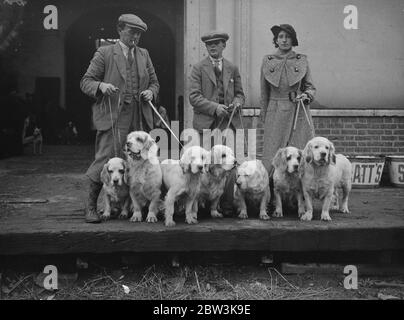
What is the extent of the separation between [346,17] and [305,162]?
4.04 meters

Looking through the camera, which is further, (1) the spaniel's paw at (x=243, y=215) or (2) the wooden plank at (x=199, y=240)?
(1) the spaniel's paw at (x=243, y=215)

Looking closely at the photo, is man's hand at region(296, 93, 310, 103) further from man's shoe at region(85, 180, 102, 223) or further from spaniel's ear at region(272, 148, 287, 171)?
man's shoe at region(85, 180, 102, 223)

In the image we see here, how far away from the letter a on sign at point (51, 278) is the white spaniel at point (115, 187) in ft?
2.44

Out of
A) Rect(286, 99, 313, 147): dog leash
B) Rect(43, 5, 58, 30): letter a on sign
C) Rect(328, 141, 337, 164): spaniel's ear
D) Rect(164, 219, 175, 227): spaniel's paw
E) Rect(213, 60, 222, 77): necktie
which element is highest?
Rect(43, 5, 58, 30): letter a on sign

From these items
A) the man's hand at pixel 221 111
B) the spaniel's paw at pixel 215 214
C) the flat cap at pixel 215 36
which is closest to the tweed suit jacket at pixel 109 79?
the flat cap at pixel 215 36

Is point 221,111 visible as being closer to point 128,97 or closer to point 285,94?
point 285,94

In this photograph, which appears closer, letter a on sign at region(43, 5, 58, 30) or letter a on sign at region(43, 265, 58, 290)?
letter a on sign at region(43, 265, 58, 290)

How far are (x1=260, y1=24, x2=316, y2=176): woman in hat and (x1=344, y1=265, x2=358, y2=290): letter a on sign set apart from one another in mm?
1426

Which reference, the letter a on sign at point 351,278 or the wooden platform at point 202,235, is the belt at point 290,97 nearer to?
the wooden platform at point 202,235

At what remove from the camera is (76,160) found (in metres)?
11.9

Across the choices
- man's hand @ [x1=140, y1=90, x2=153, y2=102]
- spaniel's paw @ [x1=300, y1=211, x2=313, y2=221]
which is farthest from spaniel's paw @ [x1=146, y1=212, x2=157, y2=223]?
Result: spaniel's paw @ [x1=300, y1=211, x2=313, y2=221]

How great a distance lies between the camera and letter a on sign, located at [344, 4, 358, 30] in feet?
27.5

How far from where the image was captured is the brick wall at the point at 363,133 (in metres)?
8.38
